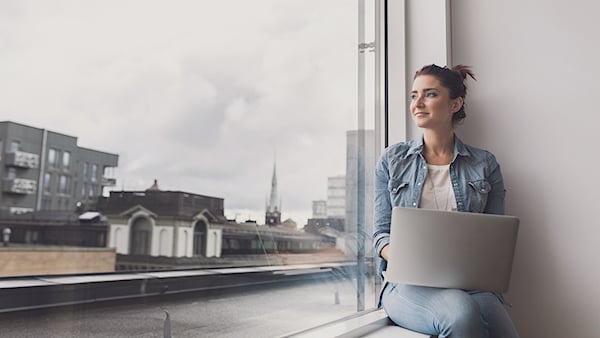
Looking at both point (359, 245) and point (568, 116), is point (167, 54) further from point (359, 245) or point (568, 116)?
point (568, 116)

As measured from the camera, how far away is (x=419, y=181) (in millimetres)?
1674

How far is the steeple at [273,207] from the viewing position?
1416 millimetres

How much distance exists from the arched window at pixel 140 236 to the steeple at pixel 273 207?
0.44m

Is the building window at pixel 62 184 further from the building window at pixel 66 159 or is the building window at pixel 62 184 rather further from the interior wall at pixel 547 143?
the interior wall at pixel 547 143

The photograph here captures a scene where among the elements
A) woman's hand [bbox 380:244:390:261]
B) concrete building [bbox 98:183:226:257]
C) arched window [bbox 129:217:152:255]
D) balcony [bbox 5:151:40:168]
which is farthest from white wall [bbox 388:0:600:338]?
balcony [bbox 5:151:40:168]

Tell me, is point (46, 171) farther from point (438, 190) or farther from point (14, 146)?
point (438, 190)

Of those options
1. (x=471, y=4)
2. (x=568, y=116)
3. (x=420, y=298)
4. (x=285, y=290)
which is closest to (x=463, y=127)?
(x=568, y=116)

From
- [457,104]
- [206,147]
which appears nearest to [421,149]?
[457,104]

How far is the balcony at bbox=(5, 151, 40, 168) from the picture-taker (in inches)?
29.9

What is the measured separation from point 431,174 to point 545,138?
0.51 meters

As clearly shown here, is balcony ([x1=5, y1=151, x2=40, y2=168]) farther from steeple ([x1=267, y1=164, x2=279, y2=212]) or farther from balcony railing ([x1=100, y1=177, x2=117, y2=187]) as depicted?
steeple ([x1=267, y1=164, x2=279, y2=212])

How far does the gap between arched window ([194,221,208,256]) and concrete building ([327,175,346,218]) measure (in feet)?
2.06

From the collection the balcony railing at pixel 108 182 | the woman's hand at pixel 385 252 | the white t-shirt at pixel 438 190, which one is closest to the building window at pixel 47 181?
the balcony railing at pixel 108 182

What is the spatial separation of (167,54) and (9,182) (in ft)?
1.46
